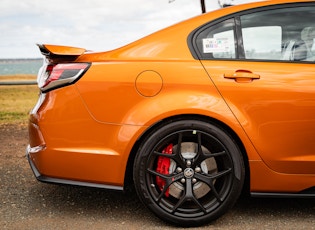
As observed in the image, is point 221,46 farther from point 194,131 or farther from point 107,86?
point 107,86

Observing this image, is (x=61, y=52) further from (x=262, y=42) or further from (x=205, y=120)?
(x=262, y=42)

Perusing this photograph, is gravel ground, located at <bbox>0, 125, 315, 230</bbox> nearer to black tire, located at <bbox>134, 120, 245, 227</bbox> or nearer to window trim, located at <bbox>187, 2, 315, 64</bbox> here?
black tire, located at <bbox>134, 120, 245, 227</bbox>

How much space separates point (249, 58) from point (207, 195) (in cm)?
102

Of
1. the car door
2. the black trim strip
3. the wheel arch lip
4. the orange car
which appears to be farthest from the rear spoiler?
the black trim strip

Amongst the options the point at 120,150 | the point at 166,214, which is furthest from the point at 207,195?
the point at 120,150

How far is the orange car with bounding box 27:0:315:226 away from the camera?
3203mm

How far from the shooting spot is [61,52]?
3295mm

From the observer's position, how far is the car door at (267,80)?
3.20 m

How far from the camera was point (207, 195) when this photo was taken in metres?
3.36

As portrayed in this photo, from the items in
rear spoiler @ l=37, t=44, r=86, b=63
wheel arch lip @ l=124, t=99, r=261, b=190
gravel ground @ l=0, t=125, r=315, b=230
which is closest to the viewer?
wheel arch lip @ l=124, t=99, r=261, b=190

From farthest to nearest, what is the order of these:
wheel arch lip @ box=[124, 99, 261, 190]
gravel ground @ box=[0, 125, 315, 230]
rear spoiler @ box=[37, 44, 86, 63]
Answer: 1. gravel ground @ box=[0, 125, 315, 230]
2. rear spoiler @ box=[37, 44, 86, 63]
3. wheel arch lip @ box=[124, 99, 261, 190]

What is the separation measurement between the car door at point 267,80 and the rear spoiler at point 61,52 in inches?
34.0

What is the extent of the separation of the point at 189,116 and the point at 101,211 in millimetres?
1106

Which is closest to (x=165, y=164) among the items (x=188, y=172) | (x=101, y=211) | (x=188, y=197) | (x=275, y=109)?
(x=188, y=172)
